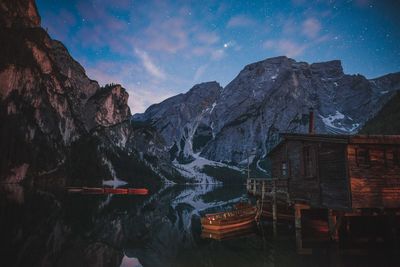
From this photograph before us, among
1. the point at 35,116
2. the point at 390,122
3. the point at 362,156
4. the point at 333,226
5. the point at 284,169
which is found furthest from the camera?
the point at 35,116

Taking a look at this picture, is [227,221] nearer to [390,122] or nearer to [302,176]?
[302,176]

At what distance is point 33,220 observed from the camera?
30.4m

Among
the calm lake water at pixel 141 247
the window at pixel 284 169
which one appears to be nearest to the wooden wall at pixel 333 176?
the calm lake water at pixel 141 247

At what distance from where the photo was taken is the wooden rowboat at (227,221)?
25.8m

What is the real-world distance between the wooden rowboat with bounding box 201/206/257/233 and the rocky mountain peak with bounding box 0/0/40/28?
4639 inches

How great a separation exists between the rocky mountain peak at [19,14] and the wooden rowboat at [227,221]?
118 meters

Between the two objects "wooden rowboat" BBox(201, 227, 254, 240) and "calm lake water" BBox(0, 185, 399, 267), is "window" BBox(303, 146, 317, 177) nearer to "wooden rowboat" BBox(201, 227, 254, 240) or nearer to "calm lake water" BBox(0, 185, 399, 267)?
"calm lake water" BBox(0, 185, 399, 267)

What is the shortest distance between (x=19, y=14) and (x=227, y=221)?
477 ft

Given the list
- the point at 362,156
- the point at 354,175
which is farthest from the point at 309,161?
the point at 354,175

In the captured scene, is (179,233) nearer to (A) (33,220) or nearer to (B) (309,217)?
(B) (309,217)

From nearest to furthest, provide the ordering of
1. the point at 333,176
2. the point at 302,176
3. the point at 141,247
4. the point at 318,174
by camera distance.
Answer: the point at 333,176 → the point at 141,247 → the point at 318,174 → the point at 302,176

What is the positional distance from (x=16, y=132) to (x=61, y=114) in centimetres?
4750

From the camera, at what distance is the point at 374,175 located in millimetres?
21500

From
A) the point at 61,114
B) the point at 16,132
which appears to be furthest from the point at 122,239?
the point at 61,114
